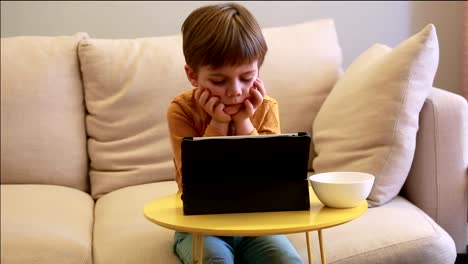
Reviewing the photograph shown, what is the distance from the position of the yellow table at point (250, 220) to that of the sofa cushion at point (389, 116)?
521 millimetres

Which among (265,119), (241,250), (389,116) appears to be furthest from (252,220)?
(389,116)

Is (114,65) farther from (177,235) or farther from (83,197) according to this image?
(177,235)

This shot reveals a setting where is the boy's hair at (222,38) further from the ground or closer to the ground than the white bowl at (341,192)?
further from the ground

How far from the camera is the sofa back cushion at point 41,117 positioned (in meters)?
2.22

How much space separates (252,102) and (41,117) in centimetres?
101

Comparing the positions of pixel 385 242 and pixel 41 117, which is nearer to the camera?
pixel 385 242

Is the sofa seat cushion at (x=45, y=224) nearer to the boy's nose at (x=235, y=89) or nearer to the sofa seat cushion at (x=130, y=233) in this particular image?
the sofa seat cushion at (x=130, y=233)

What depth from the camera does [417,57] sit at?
1860 mm

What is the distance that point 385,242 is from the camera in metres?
1.65

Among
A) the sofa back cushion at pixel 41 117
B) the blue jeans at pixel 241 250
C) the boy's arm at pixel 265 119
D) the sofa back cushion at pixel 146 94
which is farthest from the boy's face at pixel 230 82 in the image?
the sofa back cushion at pixel 41 117

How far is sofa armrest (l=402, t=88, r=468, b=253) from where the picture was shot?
187 cm

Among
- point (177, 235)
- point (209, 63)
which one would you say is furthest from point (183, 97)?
point (177, 235)

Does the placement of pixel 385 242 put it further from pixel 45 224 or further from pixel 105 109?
pixel 105 109

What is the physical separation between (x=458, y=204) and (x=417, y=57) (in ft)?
1.36
